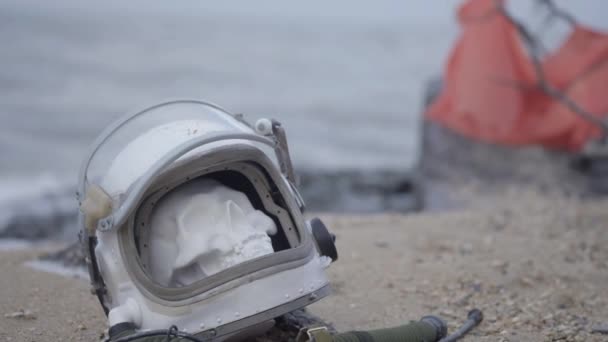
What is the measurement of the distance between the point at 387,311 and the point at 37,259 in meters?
2.47

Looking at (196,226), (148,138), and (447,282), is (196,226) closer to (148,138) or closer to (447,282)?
(148,138)

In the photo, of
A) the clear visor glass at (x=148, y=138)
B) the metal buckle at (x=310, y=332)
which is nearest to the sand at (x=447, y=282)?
the metal buckle at (x=310, y=332)

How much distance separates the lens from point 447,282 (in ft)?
A: 14.5

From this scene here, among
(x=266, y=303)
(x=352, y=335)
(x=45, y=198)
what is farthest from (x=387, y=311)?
(x=45, y=198)

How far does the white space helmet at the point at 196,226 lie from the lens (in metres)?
2.77

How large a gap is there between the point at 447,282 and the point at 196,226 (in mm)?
1986

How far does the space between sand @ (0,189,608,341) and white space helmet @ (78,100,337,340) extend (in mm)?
686

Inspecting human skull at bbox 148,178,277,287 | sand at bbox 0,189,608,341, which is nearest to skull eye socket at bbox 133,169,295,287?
human skull at bbox 148,178,277,287

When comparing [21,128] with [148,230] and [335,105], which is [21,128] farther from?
[148,230]

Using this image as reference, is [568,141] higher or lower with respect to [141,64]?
higher

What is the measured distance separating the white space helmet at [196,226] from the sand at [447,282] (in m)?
0.69

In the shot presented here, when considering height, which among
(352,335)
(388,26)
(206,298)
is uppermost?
(206,298)

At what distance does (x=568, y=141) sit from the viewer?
8891 millimetres

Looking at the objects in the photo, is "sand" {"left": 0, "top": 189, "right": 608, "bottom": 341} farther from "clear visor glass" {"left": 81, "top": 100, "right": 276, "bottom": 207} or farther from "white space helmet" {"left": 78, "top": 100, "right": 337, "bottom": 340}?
"clear visor glass" {"left": 81, "top": 100, "right": 276, "bottom": 207}
